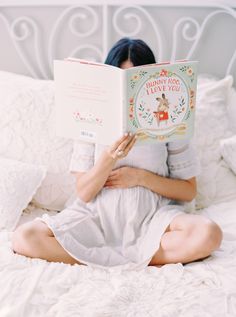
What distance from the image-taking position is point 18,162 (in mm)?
1964

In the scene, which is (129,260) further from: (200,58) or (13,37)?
(13,37)

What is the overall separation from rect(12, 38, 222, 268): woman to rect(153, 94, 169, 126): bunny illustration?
103 mm

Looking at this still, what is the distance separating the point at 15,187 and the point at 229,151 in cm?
77

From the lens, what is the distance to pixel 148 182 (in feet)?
5.77

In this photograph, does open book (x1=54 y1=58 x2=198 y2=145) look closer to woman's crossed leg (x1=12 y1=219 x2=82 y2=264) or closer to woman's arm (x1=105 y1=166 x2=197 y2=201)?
woman's arm (x1=105 y1=166 x2=197 y2=201)

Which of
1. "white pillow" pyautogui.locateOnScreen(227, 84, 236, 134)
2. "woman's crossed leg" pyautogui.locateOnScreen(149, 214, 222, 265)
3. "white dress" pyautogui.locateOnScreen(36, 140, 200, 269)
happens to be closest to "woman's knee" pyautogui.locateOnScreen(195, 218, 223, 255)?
"woman's crossed leg" pyautogui.locateOnScreen(149, 214, 222, 265)

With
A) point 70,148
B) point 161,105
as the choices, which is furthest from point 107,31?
point 161,105

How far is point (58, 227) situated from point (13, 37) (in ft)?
3.50

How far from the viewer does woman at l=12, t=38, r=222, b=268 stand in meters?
1.62

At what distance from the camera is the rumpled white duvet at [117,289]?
4.37ft

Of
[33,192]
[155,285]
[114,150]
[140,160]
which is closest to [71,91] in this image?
[114,150]

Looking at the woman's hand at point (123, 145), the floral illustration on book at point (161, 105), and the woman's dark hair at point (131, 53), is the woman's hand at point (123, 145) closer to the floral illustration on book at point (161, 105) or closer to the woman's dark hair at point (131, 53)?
the floral illustration on book at point (161, 105)

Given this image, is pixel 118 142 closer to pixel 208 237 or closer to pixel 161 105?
pixel 161 105

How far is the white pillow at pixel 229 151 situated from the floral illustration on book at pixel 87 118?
2.00ft
